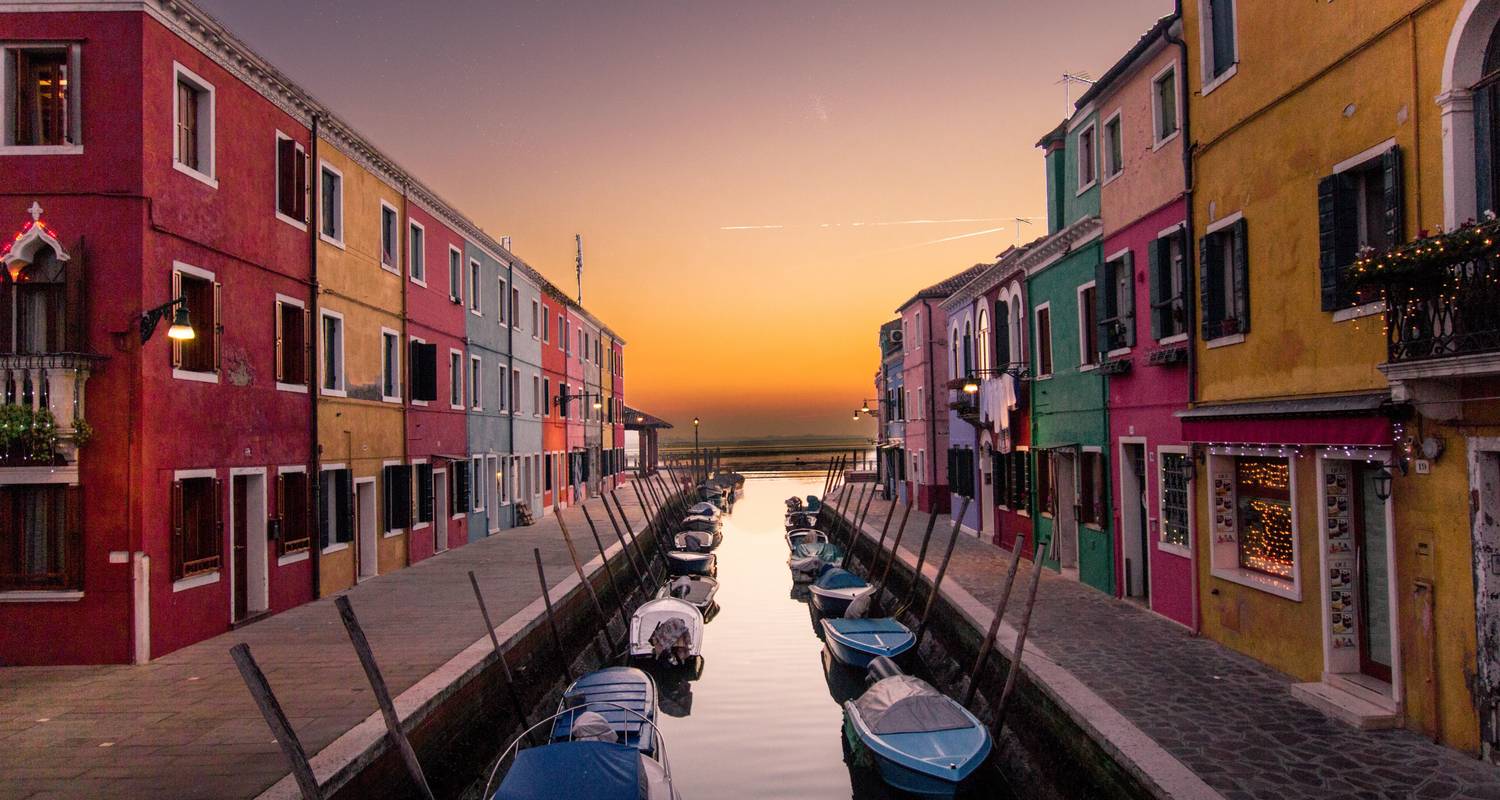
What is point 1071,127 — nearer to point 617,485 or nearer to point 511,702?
point 511,702

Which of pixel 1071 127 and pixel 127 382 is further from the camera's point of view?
pixel 1071 127

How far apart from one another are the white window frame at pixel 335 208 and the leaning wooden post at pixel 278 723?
38.6 feet

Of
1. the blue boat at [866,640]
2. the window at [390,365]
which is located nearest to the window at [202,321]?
the window at [390,365]

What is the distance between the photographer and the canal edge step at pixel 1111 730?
6.93 m

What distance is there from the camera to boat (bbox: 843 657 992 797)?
8969 mm

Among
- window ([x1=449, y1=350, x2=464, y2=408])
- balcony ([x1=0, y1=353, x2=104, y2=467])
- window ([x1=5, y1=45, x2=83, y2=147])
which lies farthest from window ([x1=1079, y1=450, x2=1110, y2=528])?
window ([x1=449, y1=350, x2=464, y2=408])

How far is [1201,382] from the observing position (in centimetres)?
1218

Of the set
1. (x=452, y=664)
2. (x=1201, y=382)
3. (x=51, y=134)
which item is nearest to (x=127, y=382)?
(x=51, y=134)

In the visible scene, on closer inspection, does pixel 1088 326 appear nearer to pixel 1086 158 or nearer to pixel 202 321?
pixel 1086 158

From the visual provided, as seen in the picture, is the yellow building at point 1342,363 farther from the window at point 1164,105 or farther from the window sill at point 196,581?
the window sill at point 196,581

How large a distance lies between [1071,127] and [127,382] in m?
15.7

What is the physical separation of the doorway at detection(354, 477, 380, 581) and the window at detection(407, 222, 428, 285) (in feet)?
19.0

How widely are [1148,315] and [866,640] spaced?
6.66 metres

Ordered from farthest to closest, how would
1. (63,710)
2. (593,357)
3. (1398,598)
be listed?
(593,357) → (63,710) → (1398,598)
